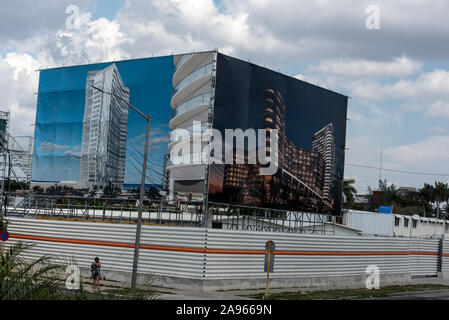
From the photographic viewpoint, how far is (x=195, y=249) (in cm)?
2858

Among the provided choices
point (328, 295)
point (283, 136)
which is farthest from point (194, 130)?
point (328, 295)

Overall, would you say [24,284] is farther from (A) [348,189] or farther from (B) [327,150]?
(A) [348,189]

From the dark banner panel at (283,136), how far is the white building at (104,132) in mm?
7356

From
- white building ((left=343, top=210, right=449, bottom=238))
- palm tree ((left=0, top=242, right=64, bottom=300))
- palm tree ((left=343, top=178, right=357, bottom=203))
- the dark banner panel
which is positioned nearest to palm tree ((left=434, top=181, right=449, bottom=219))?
palm tree ((left=343, top=178, right=357, bottom=203))

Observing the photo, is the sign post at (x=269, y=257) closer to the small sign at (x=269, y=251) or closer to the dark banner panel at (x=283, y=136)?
the small sign at (x=269, y=251)

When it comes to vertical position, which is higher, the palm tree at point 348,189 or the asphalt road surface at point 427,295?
the palm tree at point 348,189

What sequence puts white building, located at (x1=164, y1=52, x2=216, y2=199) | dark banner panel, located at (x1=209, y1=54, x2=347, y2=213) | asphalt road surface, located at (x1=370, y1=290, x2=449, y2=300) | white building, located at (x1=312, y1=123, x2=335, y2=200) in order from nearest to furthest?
asphalt road surface, located at (x1=370, y1=290, x2=449, y2=300) < white building, located at (x1=164, y1=52, x2=216, y2=199) < dark banner panel, located at (x1=209, y1=54, x2=347, y2=213) < white building, located at (x1=312, y1=123, x2=335, y2=200)

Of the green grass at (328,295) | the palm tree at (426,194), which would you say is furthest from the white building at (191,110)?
the palm tree at (426,194)

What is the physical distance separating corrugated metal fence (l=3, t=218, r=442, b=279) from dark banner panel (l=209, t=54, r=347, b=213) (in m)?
6.13

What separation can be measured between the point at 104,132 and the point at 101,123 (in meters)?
0.83

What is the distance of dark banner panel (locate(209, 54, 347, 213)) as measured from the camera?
121 ft

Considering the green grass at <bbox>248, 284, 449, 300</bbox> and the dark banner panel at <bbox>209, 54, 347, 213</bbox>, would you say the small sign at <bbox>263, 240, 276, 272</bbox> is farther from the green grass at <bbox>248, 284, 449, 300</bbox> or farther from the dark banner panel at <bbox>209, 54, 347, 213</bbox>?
the dark banner panel at <bbox>209, 54, 347, 213</bbox>

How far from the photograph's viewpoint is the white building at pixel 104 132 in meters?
39.6
